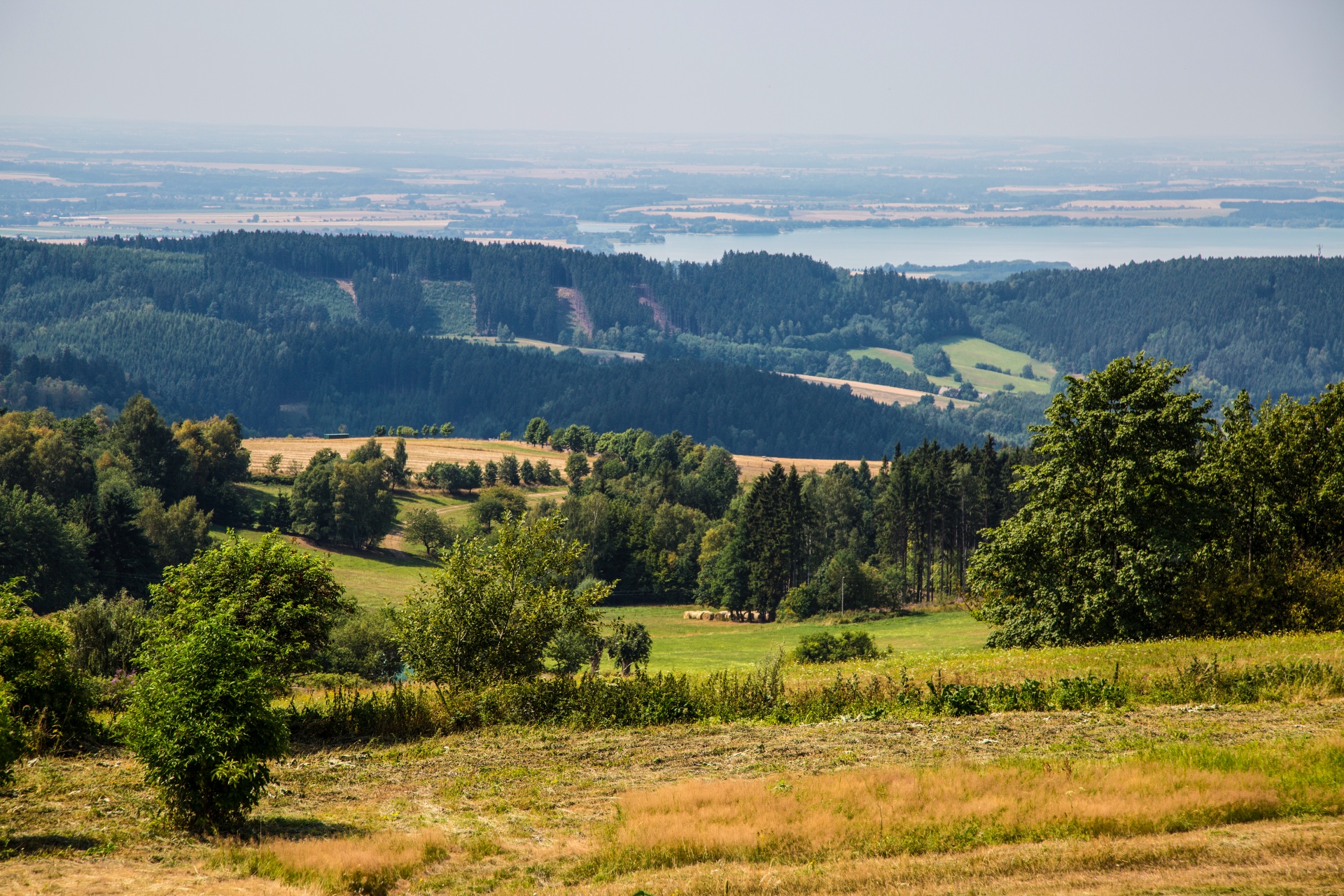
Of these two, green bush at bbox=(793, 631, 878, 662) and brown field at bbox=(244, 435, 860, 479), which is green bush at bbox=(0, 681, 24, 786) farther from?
brown field at bbox=(244, 435, 860, 479)

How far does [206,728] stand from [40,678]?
9.66 metres

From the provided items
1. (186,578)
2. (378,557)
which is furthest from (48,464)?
(186,578)

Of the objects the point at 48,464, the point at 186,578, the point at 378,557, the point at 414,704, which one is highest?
the point at 186,578

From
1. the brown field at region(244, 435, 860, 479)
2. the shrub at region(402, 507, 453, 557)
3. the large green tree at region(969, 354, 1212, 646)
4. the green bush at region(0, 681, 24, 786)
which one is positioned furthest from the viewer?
the brown field at region(244, 435, 860, 479)

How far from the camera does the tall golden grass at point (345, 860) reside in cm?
1841

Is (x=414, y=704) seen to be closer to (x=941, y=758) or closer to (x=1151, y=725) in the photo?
(x=941, y=758)

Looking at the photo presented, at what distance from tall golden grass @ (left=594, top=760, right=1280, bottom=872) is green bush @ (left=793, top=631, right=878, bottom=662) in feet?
112

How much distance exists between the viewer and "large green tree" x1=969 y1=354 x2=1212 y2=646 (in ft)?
138

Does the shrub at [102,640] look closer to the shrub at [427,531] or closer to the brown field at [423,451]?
the shrub at [427,531]

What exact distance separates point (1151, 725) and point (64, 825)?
25.3 m

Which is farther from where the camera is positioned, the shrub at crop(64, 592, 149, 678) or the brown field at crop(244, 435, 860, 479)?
the brown field at crop(244, 435, 860, 479)

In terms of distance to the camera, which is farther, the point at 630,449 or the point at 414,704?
the point at 630,449

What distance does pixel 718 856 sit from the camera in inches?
774

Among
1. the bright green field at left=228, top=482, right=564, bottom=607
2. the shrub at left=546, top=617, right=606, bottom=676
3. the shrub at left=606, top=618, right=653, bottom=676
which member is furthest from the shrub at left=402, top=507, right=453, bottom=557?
the shrub at left=546, top=617, right=606, bottom=676
